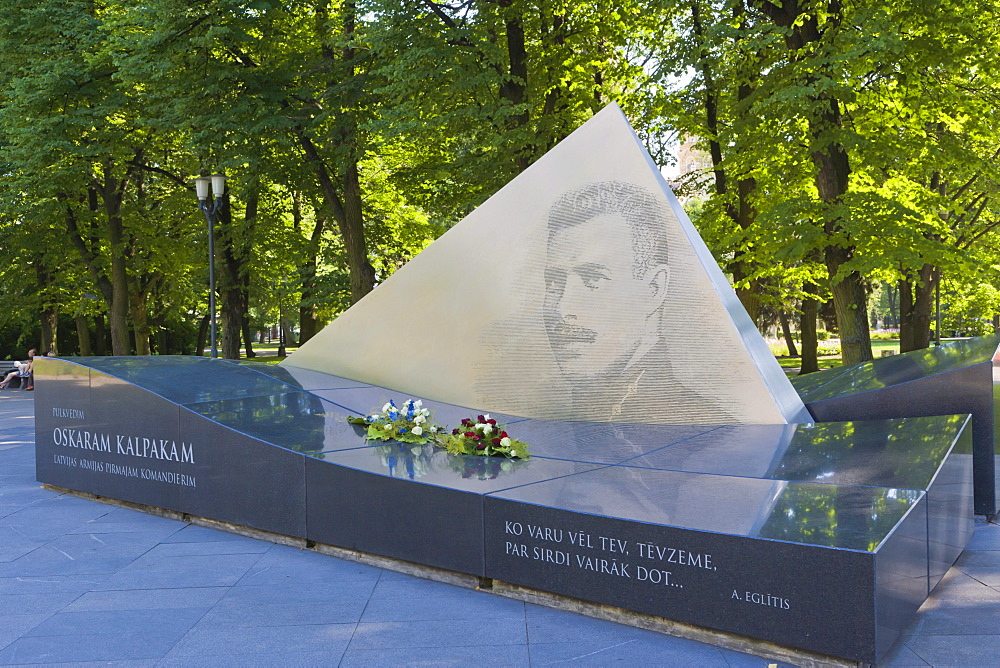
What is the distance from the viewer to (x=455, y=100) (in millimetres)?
16984

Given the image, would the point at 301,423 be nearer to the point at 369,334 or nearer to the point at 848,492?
the point at 369,334

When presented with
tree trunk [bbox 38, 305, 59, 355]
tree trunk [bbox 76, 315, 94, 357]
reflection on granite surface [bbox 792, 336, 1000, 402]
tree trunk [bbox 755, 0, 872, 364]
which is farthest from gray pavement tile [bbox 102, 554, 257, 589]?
tree trunk [bbox 38, 305, 59, 355]

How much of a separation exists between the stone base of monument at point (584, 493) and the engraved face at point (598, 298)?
71 centimetres

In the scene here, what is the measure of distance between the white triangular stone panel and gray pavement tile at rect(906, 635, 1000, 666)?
3.15m

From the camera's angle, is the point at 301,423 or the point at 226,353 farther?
the point at 226,353

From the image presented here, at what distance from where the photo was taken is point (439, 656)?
4.43m

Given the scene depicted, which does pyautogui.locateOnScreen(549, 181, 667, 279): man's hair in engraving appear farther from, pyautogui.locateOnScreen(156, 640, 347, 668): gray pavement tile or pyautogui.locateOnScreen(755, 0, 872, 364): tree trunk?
pyautogui.locateOnScreen(755, 0, 872, 364): tree trunk

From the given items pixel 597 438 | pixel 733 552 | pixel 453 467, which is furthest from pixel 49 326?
pixel 733 552

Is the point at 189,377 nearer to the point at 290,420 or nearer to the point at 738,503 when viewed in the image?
the point at 290,420

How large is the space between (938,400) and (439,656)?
5.47 metres

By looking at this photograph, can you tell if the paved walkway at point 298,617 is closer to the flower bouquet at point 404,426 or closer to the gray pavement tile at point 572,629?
the gray pavement tile at point 572,629

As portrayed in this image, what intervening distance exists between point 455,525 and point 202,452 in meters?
3.10

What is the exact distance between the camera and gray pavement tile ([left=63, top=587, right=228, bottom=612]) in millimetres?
5316

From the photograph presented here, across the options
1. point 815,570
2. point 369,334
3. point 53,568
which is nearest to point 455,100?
point 369,334
